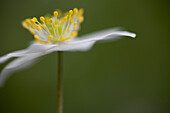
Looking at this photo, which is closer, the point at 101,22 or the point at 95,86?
the point at 95,86

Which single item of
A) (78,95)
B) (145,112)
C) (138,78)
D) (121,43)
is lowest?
(145,112)

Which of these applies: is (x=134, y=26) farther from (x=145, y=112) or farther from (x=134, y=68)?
(x=145, y=112)

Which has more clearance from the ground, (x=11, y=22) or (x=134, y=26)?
(x=11, y=22)

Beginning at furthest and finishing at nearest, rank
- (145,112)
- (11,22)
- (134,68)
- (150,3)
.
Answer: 1. (11,22)
2. (150,3)
3. (134,68)
4. (145,112)

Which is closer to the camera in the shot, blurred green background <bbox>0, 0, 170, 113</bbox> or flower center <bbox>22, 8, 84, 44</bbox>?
flower center <bbox>22, 8, 84, 44</bbox>

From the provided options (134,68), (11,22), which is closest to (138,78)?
(134,68)

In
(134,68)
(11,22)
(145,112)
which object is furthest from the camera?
(11,22)

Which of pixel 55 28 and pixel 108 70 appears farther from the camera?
pixel 108 70

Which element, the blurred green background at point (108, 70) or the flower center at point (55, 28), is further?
the blurred green background at point (108, 70)
